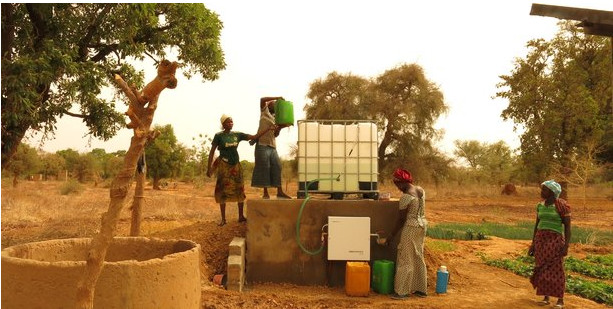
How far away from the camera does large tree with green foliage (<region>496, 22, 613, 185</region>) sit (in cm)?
2545

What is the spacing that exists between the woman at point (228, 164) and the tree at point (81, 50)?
194 cm

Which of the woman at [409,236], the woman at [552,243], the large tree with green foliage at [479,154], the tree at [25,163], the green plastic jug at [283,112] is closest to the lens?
the woman at [552,243]

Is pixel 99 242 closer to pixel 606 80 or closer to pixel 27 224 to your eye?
pixel 27 224

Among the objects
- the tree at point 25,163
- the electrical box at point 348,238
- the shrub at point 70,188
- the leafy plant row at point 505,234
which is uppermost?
the tree at point 25,163

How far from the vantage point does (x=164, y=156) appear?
31.7m

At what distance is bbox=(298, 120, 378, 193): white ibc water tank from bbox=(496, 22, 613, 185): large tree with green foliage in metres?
20.5

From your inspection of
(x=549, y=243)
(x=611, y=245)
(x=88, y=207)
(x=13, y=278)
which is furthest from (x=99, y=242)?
(x=88, y=207)

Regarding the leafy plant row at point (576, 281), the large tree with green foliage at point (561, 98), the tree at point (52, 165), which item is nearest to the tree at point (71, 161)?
the tree at point (52, 165)

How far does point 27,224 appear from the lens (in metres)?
13.5

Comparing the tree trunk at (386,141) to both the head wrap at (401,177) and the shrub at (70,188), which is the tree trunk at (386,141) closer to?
the shrub at (70,188)

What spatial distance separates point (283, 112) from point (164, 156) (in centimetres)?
2513

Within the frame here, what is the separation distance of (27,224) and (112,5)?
22.9 feet

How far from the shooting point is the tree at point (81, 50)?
800 cm

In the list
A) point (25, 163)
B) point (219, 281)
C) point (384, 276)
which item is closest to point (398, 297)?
point (384, 276)
